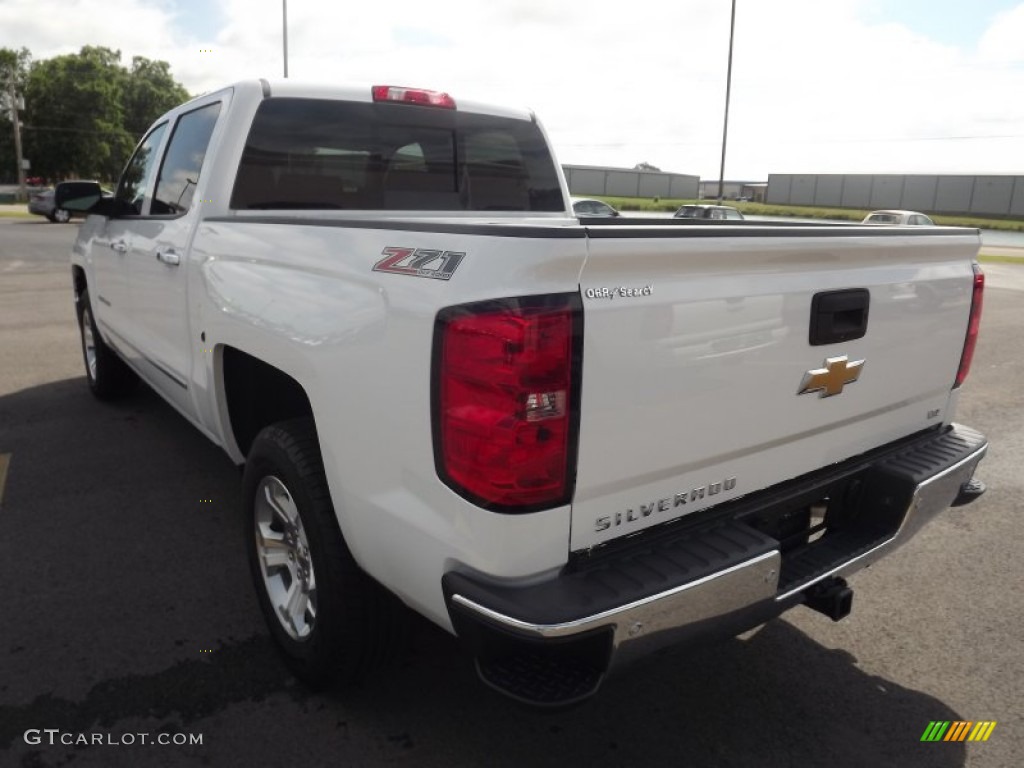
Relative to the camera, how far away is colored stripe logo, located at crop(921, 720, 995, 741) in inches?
99.5

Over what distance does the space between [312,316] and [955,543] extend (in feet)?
11.1

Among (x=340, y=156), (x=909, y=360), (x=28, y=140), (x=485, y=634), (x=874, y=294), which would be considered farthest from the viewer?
(x=28, y=140)

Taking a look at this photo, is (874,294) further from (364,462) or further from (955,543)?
(955,543)

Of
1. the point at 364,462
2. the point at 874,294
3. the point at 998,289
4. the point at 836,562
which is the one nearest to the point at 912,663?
the point at 836,562

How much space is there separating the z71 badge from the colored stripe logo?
82.7 inches

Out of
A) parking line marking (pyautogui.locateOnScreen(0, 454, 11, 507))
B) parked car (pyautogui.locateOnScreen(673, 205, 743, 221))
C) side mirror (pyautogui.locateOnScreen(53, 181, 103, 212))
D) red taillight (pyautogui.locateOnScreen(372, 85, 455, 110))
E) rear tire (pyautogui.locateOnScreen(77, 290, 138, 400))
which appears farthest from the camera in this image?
parked car (pyautogui.locateOnScreen(673, 205, 743, 221))

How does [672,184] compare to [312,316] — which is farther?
[672,184]

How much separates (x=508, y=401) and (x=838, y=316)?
1166 millimetres

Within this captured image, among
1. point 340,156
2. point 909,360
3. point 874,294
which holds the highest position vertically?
point 340,156

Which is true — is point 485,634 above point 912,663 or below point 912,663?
above

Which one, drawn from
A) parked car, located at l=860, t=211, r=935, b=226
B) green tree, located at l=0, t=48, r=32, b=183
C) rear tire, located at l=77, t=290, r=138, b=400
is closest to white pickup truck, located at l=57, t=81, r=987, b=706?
rear tire, located at l=77, t=290, r=138, b=400

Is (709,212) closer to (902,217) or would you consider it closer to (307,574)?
(902,217)

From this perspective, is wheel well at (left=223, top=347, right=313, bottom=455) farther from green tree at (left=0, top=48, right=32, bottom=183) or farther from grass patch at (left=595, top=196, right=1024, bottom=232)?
green tree at (left=0, top=48, right=32, bottom=183)

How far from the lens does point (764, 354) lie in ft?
7.20
